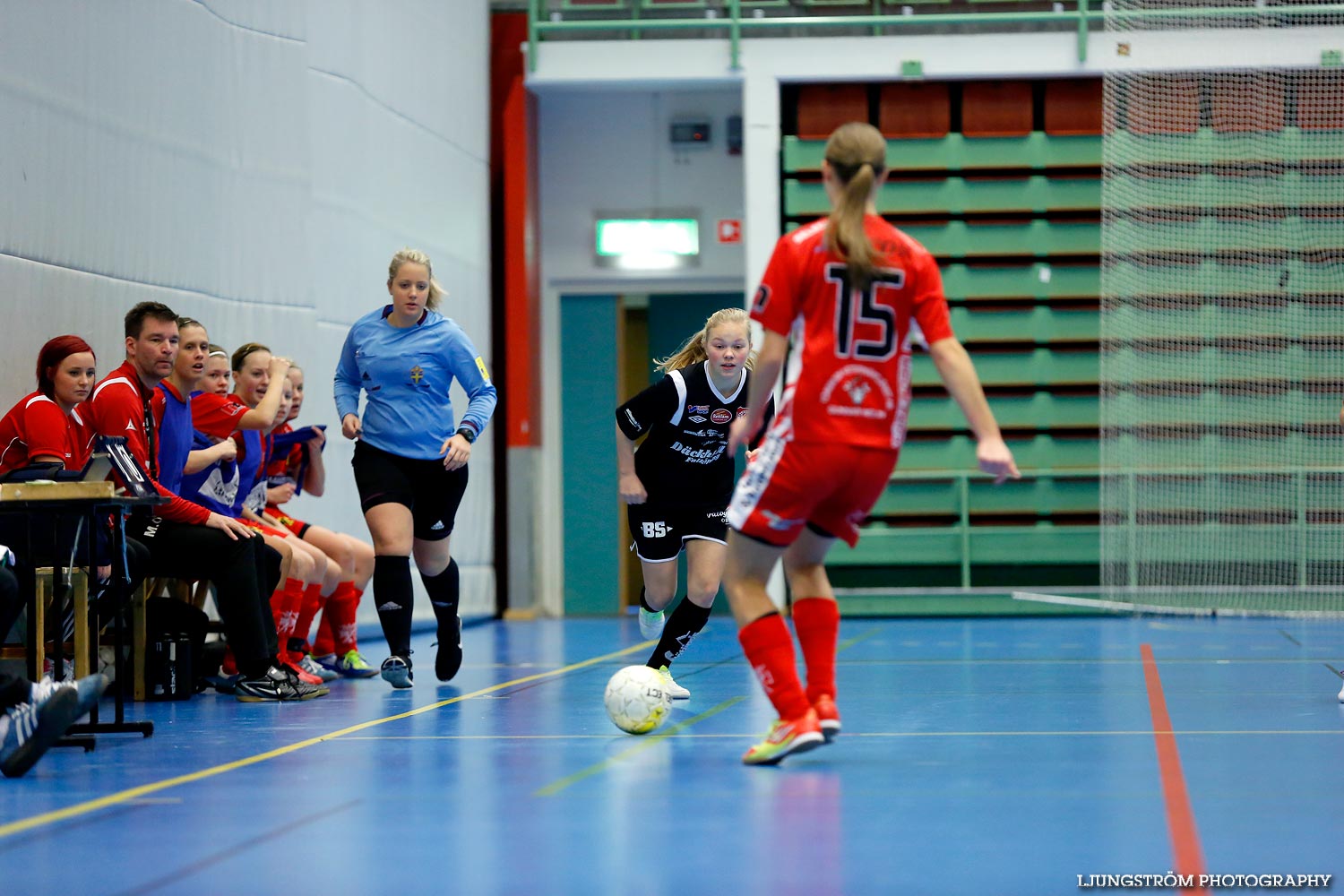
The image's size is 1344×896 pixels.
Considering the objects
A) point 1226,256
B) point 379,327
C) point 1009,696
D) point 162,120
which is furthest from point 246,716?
point 1226,256

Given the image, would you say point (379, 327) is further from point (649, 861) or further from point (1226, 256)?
point (1226, 256)

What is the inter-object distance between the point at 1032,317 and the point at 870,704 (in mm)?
7796

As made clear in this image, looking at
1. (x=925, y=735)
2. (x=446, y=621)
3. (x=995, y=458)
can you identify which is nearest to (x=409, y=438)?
(x=446, y=621)

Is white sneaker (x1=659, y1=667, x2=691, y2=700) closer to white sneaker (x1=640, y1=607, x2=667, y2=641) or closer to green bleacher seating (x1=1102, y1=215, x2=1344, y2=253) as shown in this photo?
white sneaker (x1=640, y1=607, x2=667, y2=641)

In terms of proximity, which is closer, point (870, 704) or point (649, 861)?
point (649, 861)

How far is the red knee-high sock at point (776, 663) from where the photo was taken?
4070 millimetres

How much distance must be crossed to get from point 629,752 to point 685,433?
1.77m

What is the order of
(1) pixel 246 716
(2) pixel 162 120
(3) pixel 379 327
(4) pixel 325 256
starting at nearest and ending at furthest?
(1) pixel 246 716, (3) pixel 379 327, (2) pixel 162 120, (4) pixel 325 256

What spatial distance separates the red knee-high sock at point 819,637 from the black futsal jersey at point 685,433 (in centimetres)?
177

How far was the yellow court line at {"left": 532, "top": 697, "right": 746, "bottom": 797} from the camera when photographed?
3891 millimetres

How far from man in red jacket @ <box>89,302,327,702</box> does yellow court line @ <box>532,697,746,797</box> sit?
6.09ft

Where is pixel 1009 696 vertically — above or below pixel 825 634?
below

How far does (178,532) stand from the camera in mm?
6152

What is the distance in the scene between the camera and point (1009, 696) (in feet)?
19.8
